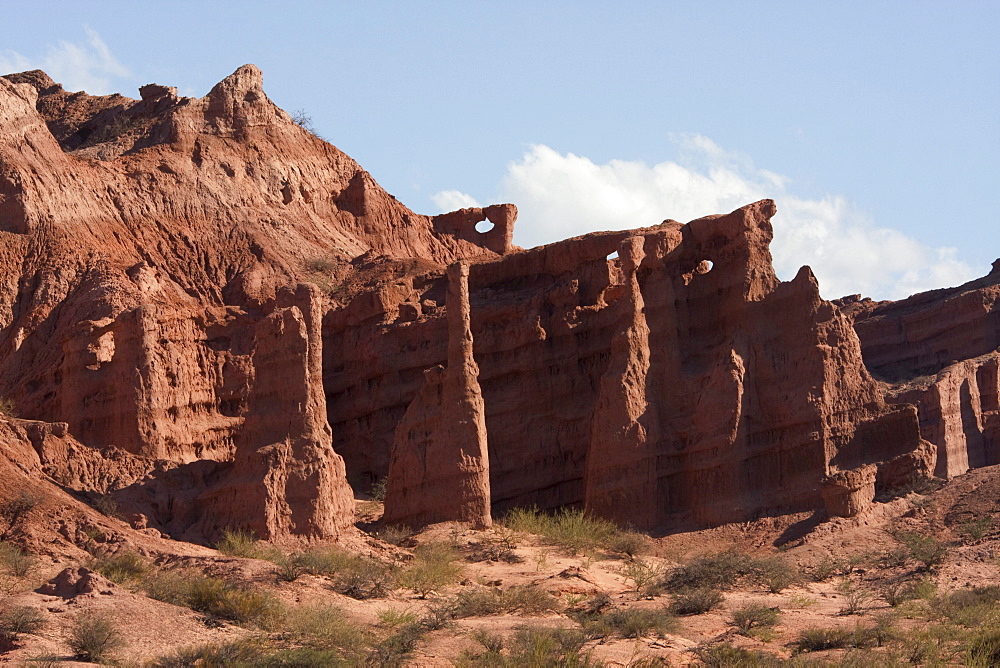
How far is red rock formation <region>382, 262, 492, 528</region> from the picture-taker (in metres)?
35.7

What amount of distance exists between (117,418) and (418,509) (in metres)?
6.85

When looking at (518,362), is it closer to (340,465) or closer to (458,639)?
(340,465)

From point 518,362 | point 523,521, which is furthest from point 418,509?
point 518,362

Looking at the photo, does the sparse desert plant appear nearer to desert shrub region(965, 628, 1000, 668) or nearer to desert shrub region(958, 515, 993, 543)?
desert shrub region(965, 628, 1000, 668)

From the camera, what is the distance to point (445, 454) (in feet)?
118

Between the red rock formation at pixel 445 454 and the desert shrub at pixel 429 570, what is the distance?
2.33m

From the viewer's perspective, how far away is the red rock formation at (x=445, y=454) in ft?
117

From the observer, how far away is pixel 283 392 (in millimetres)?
34125

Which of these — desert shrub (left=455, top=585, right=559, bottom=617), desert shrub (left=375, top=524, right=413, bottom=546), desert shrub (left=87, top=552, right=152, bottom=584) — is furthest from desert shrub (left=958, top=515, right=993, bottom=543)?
desert shrub (left=87, top=552, right=152, bottom=584)

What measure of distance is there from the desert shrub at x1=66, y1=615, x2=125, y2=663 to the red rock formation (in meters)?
12.3

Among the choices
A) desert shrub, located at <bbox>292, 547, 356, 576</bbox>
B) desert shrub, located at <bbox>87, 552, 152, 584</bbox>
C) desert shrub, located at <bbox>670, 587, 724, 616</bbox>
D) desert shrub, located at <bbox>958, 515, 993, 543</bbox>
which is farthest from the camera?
desert shrub, located at <bbox>958, 515, 993, 543</bbox>

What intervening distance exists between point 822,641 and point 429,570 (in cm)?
807

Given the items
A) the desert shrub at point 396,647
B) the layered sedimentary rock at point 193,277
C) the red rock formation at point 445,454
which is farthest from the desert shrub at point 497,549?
the desert shrub at point 396,647

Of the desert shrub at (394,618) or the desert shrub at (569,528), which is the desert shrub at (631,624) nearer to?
the desert shrub at (394,618)
